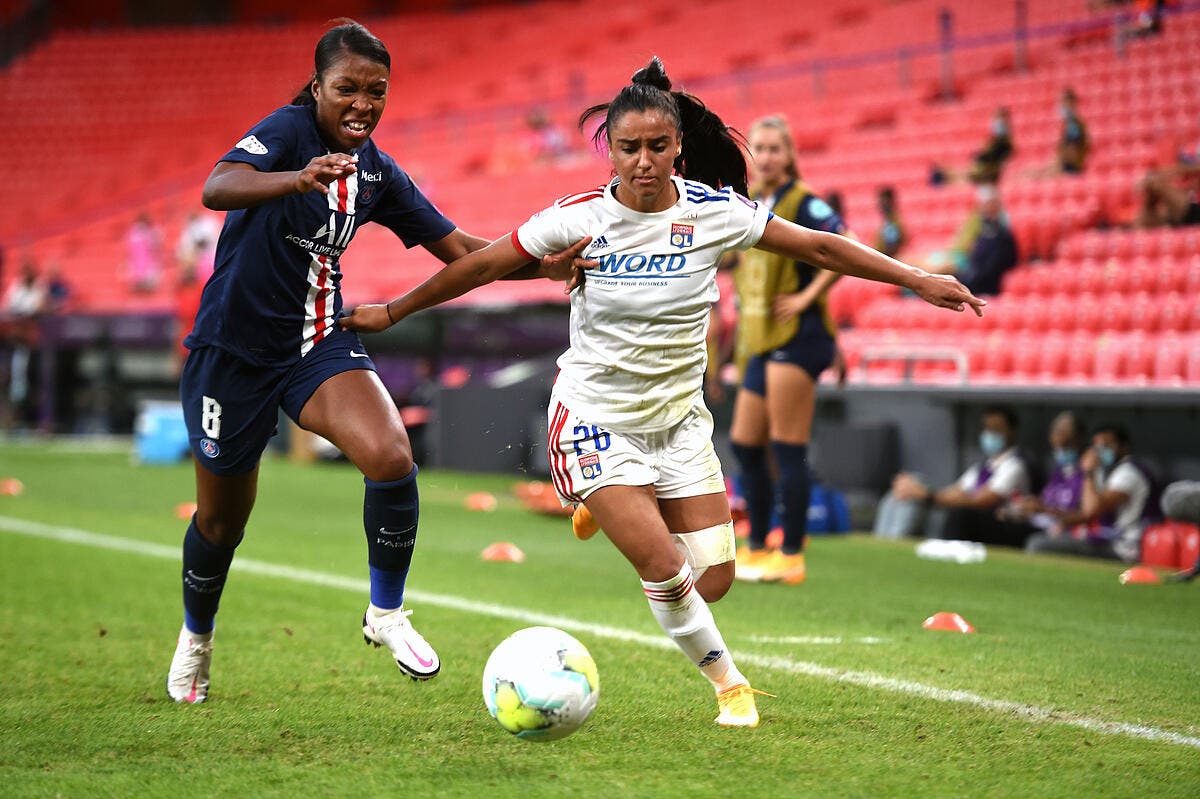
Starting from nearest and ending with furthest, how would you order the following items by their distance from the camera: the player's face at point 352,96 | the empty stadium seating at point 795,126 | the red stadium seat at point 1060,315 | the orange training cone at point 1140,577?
the player's face at point 352,96, the orange training cone at point 1140,577, the red stadium seat at point 1060,315, the empty stadium seating at point 795,126

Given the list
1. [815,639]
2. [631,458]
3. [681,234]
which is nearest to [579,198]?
[681,234]

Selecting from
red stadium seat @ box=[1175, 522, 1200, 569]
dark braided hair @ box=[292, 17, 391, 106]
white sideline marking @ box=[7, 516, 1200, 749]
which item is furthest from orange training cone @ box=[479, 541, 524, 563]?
dark braided hair @ box=[292, 17, 391, 106]

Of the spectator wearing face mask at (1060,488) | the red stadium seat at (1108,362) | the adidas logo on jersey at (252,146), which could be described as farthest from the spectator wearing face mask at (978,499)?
the adidas logo on jersey at (252,146)

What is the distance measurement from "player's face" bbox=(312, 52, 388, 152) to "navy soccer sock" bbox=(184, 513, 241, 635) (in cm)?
139

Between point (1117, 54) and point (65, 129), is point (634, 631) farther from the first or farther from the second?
point (65, 129)

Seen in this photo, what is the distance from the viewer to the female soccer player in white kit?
3994 mm

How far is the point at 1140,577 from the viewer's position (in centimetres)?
777

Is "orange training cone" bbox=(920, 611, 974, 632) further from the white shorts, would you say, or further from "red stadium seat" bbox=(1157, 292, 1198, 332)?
"red stadium seat" bbox=(1157, 292, 1198, 332)

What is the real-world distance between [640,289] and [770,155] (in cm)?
341

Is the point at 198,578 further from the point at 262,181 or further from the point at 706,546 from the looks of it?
the point at 706,546

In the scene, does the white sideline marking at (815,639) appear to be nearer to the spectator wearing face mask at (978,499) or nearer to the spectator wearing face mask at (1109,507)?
the spectator wearing face mask at (1109,507)

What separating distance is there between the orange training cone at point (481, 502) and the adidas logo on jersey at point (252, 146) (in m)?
7.81

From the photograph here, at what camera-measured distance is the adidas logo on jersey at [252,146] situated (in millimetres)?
4086

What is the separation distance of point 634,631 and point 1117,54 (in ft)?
43.4
